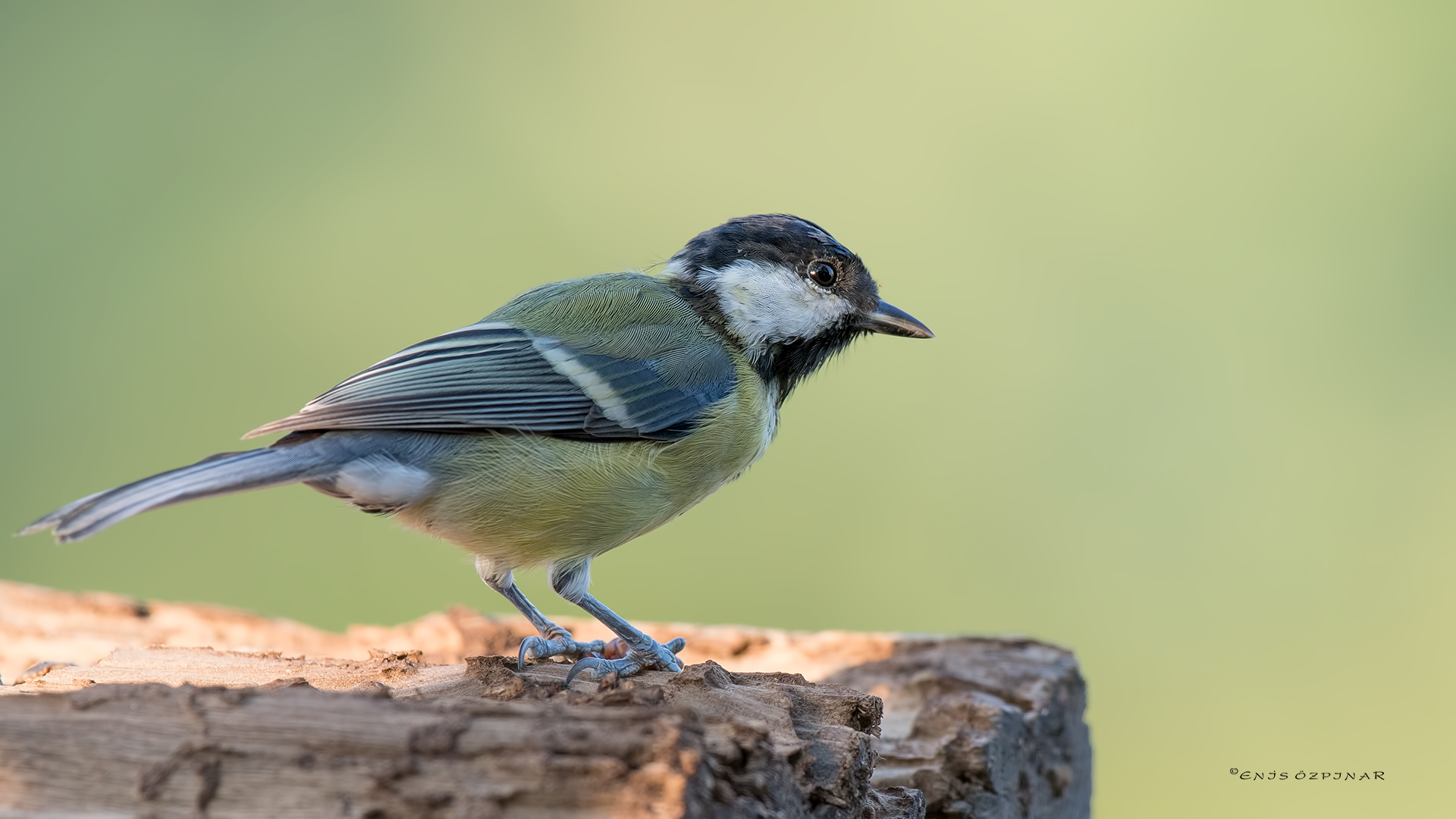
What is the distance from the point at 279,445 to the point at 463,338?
596mm

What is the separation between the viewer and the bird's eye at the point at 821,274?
3.79m

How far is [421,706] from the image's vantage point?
210cm

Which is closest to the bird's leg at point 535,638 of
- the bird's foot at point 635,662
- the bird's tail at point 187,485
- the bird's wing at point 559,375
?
the bird's foot at point 635,662

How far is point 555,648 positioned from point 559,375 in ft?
2.49

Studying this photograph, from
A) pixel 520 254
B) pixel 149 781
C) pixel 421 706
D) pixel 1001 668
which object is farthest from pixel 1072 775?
pixel 520 254

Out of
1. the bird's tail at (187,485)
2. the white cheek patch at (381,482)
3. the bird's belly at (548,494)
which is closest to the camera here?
the bird's tail at (187,485)

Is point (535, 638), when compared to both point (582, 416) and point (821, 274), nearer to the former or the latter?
point (582, 416)

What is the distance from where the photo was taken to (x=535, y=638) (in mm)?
3219

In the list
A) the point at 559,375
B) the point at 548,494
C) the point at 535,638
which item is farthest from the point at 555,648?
the point at 559,375

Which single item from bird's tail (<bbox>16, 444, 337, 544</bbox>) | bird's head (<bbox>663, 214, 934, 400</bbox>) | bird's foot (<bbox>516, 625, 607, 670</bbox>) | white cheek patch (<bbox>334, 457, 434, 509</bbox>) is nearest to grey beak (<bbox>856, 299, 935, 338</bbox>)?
bird's head (<bbox>663, 214, 934, 400</bbox>)

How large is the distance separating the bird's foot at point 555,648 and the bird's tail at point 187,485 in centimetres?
71

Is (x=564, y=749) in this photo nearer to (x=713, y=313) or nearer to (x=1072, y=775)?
(x=713, y=313)

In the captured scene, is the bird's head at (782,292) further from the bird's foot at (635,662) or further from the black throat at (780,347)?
the bird's foot at (635,662)

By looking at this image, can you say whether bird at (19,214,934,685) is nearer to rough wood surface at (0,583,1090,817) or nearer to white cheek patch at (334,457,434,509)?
white cheek patch at (334,457,434,509)
